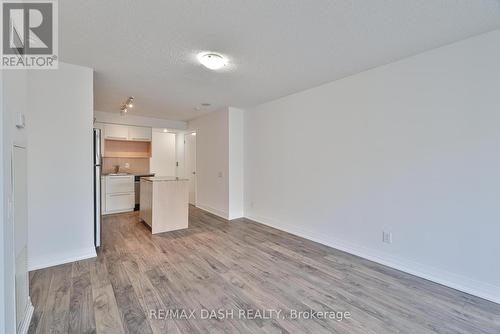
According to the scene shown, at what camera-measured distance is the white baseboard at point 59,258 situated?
2644 millimetres

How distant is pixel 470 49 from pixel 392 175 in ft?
4.77

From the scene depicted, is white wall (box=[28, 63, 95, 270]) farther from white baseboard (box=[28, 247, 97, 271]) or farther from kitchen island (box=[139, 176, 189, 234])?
kitchen island (box=[139, 176, 189, 234])

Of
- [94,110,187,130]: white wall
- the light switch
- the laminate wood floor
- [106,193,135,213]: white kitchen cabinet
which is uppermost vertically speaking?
[94,110,187,130]: white wall

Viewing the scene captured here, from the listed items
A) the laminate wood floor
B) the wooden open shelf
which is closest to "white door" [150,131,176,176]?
the wooden open shelf

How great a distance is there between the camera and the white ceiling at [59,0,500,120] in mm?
1825

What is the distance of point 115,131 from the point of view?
565cm

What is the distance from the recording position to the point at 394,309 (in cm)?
200

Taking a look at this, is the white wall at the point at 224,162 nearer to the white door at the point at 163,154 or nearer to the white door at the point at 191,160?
the white door at the point at 191,160

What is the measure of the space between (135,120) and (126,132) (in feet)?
1.29

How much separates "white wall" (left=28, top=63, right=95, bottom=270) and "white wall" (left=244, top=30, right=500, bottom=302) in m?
3.18

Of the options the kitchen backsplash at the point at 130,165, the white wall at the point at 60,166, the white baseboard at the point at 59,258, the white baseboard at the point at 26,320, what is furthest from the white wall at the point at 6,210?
the kitchen backsplash at the point at 130,165

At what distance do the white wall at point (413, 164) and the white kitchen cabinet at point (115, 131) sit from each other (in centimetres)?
434

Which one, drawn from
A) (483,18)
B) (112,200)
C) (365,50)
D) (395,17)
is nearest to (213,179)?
(112,200)

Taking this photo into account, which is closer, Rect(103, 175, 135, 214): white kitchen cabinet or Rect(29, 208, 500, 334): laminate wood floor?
Rect(29, 208, 500, 334): laminate wood floor
